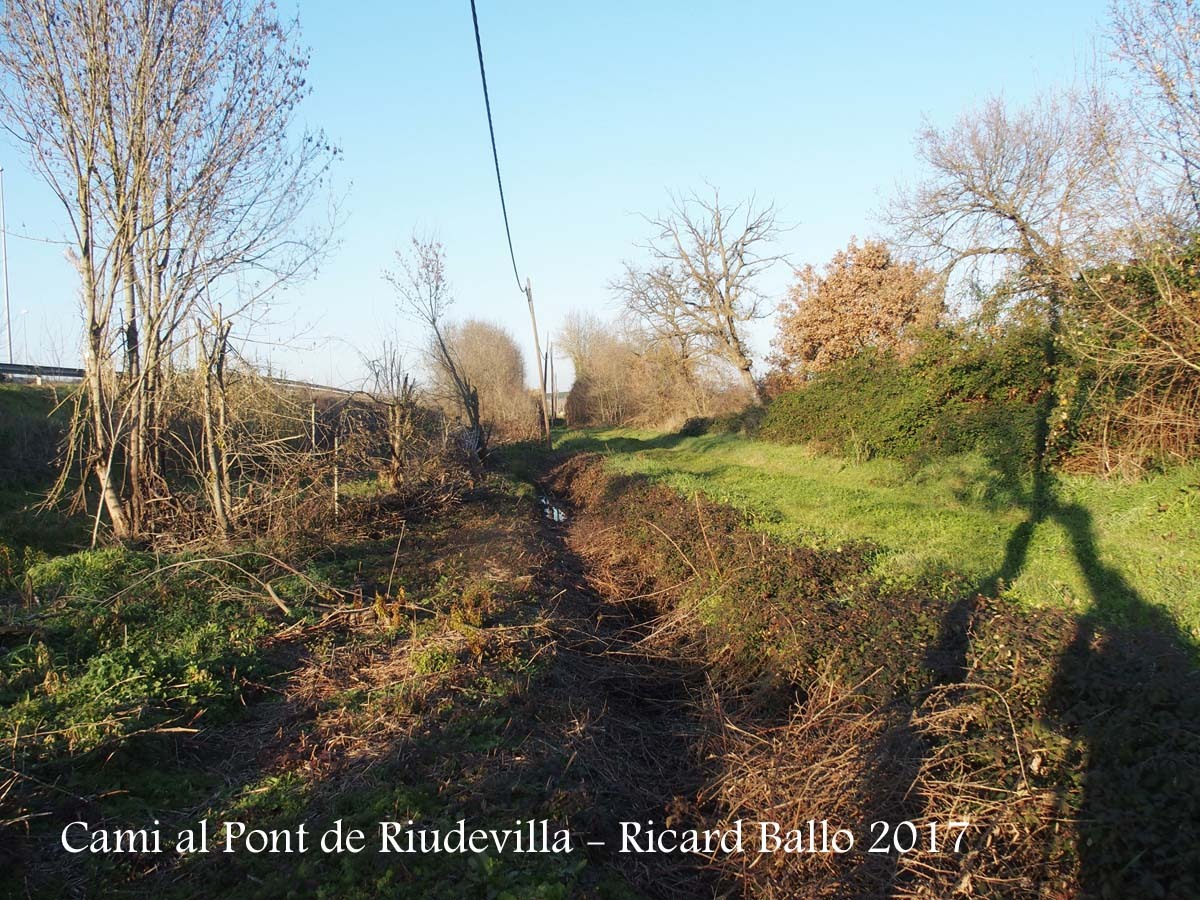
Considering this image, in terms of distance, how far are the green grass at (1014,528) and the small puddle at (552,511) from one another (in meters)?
2.67

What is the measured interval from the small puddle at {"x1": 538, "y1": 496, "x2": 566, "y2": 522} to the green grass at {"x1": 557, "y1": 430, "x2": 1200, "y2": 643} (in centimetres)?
267

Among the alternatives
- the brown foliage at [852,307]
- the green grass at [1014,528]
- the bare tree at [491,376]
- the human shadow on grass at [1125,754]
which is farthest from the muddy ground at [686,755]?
the brown foliage at [852,307]

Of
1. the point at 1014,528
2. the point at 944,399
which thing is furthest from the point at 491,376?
the point at 1014,528

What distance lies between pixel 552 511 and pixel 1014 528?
9963 millimetres

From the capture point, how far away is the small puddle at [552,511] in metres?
15.7

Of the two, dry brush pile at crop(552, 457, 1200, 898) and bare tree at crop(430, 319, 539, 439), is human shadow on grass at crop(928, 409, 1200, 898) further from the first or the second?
bare tree at crop(430, 319, 539, 439)

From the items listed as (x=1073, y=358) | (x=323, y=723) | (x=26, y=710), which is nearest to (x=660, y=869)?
(x=323, y=723)

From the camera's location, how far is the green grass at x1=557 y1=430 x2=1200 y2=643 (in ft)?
20.4

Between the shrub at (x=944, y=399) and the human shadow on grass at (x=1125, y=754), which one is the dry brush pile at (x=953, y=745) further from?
the shrub at (x=944, y=399)

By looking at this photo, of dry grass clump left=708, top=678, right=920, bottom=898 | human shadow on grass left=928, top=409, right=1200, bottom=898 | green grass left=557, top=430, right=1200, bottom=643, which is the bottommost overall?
dry grass clump left=708, top=678, right=920, bottom=898

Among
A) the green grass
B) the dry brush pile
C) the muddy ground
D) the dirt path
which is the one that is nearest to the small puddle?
the green grass

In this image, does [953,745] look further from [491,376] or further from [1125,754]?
[491,376]

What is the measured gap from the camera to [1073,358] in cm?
1105

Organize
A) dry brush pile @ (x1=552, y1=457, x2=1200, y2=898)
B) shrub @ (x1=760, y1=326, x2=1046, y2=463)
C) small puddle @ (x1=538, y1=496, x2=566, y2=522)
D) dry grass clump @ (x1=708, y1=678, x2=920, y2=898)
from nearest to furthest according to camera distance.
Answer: dry brush pile @ (x1=552, y1=457, x2=1200, y2=898) < dry grass clump @ (x1=708, y1=678, x2=920, y2=898) < shrub @ (x1=760, y1=326, x2=1046, y2=463) < small puddle @ (x1=538, y1=496, x2=566, y2=522)
